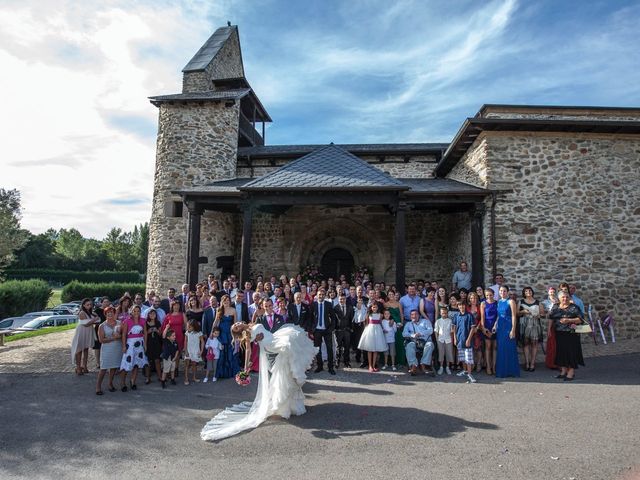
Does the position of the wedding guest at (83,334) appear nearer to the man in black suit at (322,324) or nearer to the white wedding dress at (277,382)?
the white wedding dress at (277,382)

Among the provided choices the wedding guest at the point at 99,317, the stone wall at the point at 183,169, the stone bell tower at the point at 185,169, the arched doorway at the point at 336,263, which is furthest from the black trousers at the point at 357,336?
the stone wall at the point at 183,169

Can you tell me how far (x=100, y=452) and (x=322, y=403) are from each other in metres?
2.56

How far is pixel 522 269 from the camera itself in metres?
9.08

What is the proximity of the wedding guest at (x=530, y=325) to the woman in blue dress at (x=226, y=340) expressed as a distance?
509cm

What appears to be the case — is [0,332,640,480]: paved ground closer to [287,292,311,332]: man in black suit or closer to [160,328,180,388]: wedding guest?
[160,328,180,388]: wedding guest

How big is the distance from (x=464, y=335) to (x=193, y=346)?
14.9 ft

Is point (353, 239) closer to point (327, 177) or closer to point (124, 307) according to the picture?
point (327, 177)

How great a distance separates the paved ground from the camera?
129 inches

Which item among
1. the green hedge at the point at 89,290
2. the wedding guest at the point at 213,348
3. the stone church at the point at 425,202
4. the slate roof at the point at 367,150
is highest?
the slate roof at the point at 367,150

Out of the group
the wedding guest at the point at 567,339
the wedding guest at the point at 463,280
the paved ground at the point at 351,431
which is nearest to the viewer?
the paved ground at the point at 351,431

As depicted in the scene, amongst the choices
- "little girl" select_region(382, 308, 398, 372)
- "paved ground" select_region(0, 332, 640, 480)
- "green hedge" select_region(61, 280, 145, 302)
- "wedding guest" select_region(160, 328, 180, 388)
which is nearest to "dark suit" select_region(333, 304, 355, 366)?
"little girl" select_region(382, 308, 398, 372)

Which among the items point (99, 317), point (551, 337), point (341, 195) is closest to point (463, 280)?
point (551, 337)

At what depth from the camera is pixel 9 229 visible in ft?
55.9

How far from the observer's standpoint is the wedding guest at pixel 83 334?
21.6 ft
